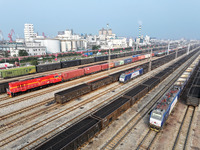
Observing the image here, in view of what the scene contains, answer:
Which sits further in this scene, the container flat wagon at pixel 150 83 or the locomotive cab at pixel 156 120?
the container flat wagon at pixel 150 83

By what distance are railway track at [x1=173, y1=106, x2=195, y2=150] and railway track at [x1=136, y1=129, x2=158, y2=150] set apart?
2.61 metres

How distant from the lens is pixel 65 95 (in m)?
25.9

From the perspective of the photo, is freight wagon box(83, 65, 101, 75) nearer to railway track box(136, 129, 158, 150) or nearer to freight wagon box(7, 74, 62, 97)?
freight wagon box(7, 74, 62, 97)

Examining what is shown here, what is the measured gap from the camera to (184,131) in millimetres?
Answer: 18469

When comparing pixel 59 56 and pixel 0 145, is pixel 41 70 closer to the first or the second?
pixel 0 145

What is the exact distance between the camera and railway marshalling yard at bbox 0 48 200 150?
16.3 m

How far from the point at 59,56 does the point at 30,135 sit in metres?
89.2

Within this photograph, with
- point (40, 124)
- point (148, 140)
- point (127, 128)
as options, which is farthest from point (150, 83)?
point (40, 124)

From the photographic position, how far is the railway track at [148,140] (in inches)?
617

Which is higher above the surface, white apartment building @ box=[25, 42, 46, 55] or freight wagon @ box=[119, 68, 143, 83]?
white apartment building @ box=[25, 42, 46, 55]

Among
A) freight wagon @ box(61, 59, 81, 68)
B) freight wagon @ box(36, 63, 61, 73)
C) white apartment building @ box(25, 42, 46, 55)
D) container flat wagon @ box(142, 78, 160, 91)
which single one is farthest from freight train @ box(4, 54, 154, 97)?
white apartment building @ box(25, 42, 46, 55)

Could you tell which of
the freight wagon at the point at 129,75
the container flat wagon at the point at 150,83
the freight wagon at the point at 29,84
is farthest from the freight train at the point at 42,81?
the container flat wagon at the point at 150,83

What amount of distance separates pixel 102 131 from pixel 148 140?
6257 mm

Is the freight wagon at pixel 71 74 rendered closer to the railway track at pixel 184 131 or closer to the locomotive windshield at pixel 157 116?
the locomotive windshield at pixel 157 116
